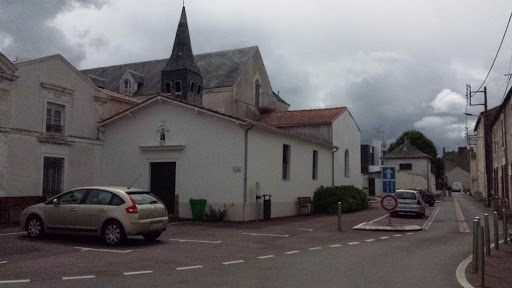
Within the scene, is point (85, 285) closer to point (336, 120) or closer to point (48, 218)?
point (48, 218)

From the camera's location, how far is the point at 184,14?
3800cm

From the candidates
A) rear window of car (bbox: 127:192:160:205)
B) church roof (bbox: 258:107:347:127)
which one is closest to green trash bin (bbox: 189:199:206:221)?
rear window of car (bbox: 127:192:160:205)

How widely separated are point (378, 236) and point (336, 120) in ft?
51.6

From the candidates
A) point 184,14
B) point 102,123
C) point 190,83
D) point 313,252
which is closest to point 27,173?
point 102,123

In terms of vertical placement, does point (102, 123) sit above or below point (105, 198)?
above

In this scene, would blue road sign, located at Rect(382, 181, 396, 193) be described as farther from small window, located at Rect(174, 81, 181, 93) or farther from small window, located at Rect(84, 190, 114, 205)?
small window, located at Rect(174, 81, 181, 93)

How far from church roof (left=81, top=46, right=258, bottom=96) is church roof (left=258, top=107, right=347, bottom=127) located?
615 centimetres

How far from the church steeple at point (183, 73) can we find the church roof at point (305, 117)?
7.04m

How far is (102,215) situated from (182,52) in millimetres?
27363

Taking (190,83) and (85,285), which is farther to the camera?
(190,83)

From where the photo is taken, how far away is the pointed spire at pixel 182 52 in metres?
36.7

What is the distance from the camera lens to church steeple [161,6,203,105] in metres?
35.8

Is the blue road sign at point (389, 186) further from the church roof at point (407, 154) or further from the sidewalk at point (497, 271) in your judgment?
the church roof at point (407, 154)

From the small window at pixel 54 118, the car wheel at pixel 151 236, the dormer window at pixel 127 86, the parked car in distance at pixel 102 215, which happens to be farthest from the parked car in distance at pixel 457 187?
the parked car in distance at pixel 102 215
